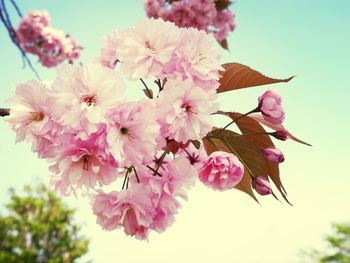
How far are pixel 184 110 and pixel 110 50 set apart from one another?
0.78ft

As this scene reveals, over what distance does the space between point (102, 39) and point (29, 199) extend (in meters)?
18.2

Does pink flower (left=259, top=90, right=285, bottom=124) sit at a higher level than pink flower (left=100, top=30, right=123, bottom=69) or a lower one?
lower

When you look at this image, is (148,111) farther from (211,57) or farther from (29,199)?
(29,199)

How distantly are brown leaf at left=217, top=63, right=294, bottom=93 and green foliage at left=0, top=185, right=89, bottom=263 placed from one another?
688 inches

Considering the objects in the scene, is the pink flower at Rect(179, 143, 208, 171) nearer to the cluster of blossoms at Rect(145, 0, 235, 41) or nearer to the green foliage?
the cluster of blossoms at Rect(145, 0, 235, 41)

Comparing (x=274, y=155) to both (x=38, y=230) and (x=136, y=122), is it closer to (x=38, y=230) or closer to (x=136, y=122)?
(x=136, y=122)

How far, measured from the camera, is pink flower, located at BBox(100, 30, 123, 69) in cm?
93

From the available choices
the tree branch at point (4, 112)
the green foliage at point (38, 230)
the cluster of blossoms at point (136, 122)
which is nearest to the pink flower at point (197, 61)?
the cluster of blossoms at point (136, 122)

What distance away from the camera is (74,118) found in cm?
76

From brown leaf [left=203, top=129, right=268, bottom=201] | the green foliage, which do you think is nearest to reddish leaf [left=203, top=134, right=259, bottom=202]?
brown leaf [left=203, top=129, right=268, bottom=201]

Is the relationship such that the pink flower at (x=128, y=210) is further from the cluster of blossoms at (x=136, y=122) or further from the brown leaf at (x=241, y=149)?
the brown leaf at (x=241, y=149)

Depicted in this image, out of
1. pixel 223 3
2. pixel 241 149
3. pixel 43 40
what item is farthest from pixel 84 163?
pixel 43 40

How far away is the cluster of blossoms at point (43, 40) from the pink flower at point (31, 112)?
699 cm

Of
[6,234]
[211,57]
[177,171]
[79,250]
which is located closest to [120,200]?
[177,171]
